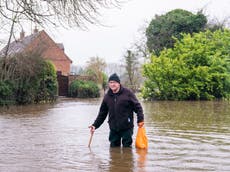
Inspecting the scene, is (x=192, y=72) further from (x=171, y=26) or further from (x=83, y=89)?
(x=83, y=89)

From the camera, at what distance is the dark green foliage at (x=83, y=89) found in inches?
1523

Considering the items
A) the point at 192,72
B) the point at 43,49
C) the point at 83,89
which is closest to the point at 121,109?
the point at 43,49

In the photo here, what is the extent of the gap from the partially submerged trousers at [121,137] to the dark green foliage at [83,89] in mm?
29648

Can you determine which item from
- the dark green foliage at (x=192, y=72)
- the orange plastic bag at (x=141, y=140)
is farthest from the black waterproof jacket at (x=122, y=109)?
the dark green foliage at (x=192, y=72)

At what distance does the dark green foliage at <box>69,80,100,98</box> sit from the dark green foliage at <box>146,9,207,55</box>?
6.14 meters

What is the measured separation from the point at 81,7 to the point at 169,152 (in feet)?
11.4

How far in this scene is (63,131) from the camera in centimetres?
1229

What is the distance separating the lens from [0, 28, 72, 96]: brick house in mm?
14172

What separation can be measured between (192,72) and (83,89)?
12125 millimetres

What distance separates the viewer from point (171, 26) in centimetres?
3844

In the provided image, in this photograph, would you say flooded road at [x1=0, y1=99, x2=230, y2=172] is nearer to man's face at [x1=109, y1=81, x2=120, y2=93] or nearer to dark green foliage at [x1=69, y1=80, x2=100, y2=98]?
man's face at [x1=109, y1=81, x2=120, y2=93]

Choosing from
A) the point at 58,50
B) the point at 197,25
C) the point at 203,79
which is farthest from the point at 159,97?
the point at 58,50

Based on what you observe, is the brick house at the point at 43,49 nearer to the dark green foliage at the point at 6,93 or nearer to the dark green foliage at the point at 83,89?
the dark green foliage at the point at 83,89

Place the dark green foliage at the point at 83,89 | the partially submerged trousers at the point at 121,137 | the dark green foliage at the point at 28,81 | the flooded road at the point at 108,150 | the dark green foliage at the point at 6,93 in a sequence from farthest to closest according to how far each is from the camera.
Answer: the dark green foliage at the point at 83,89 → the dark green foliage at the point at 28,81 → the dark green foliage at the point at 6,93 → the partially submerged trousers at the point at 121,137 → the flooded road at the point at 108,150
